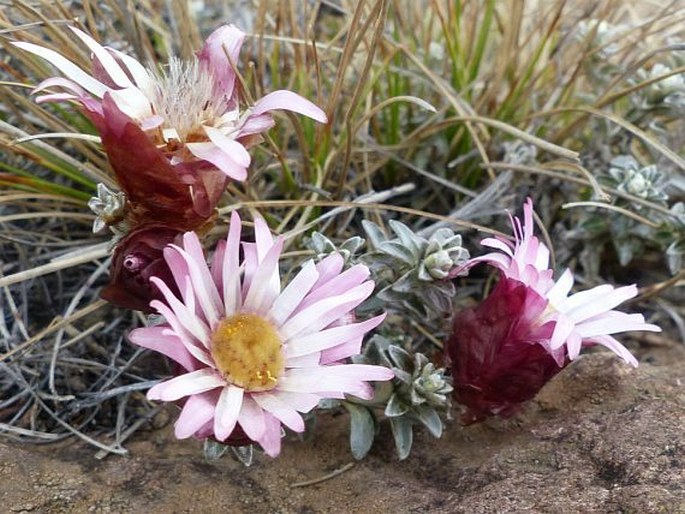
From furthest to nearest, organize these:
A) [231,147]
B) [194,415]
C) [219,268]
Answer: [219,268]
[231,147]
[194,415]

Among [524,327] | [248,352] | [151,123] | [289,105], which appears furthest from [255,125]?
[524,327]

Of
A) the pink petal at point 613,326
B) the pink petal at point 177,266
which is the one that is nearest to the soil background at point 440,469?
the pink petal at point 613,326

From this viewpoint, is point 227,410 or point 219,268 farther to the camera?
point 219,268

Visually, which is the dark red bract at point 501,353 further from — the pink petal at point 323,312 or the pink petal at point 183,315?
the pink petal at point 183,315

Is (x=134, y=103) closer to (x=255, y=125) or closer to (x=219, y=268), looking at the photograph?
(x=255, y=125)

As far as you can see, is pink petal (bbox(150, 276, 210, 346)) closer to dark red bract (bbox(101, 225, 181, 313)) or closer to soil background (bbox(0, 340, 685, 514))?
dark red bract (bbox(101, 225, 181, 313))

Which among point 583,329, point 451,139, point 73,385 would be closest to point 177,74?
point 73,385
